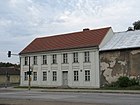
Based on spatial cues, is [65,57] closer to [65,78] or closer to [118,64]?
[65,78]

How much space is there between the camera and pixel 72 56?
51906mm

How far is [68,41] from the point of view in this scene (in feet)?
181

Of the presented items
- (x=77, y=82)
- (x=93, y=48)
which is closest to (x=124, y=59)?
(x=93, y=48)

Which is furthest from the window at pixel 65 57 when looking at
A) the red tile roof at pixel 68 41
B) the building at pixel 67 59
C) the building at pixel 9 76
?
the building at pixel 9 76

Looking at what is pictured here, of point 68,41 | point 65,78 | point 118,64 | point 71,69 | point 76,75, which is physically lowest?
point 65,78

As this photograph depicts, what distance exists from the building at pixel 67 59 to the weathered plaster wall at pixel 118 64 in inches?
41.7

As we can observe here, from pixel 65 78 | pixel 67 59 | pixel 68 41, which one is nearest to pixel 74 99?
pixel 67 59

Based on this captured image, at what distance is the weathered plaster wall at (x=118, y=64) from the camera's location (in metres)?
44.2

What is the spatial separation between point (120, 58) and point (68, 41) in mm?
12091

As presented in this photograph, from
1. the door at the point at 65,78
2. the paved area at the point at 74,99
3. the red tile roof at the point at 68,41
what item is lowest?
the paved area at the point at 74,99

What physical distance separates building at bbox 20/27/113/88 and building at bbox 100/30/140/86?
1128 mm

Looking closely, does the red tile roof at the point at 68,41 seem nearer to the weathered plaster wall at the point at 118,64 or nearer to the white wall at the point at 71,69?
the white wall at the point at 71,69

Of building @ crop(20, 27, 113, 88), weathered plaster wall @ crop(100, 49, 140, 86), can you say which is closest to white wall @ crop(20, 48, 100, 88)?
building @ crop(20, 27, 113, 88)

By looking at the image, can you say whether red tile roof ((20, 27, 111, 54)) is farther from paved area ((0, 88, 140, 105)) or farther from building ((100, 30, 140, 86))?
paved area ((0, 88, 140, 105))
